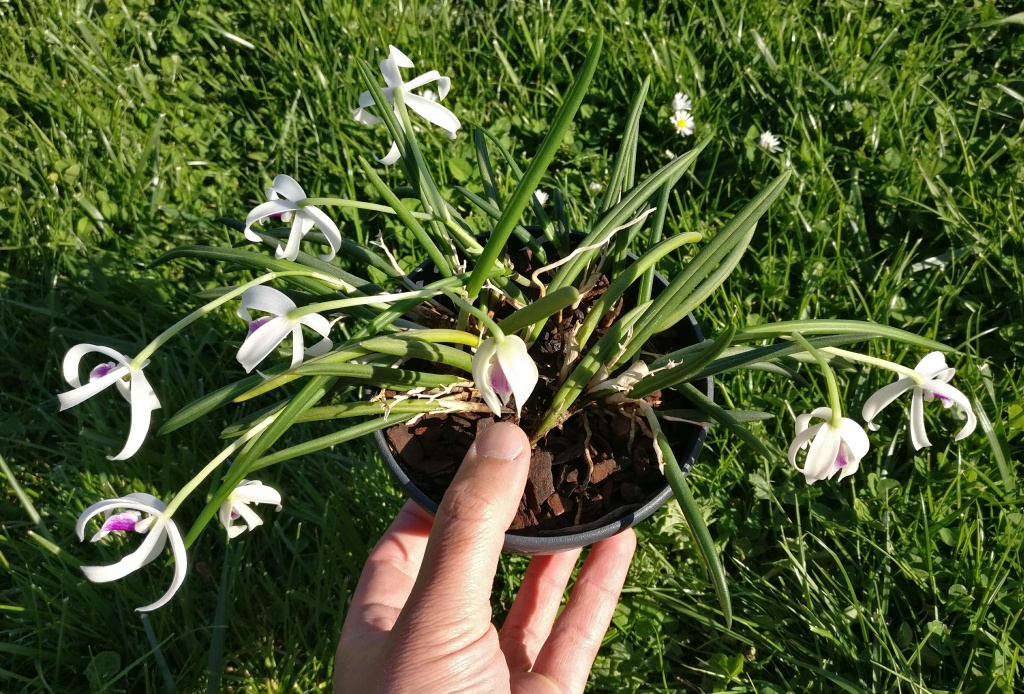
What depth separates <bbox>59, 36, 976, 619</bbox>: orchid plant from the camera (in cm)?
91

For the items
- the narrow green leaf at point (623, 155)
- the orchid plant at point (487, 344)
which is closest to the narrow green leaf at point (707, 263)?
the orchid plant at point (487, 344)

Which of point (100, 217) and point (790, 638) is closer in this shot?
point (790, 638)

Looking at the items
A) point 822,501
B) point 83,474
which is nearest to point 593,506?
point 822,501

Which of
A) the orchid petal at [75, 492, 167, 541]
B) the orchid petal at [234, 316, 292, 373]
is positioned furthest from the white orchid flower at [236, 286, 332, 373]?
the orchid petal at [75, 492, 167, 541]

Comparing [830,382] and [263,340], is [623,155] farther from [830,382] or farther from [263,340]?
[263,340]

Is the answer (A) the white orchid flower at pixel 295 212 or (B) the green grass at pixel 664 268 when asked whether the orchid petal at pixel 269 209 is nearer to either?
(A) the white orchid flower at pixel 295 212

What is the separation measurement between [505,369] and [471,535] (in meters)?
0.27

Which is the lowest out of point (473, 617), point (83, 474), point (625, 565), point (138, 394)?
point (83, 474)

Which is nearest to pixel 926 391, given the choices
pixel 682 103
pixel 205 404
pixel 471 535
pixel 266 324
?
pixel 471 535

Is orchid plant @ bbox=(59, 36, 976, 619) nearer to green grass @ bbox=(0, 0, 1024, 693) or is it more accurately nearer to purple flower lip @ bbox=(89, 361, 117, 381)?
purple flower lip @ bbox=(89, 361, 117, 381)

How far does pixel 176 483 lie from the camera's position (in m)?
1.73

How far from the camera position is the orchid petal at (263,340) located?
865 mm

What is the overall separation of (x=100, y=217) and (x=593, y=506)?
5.56 ft

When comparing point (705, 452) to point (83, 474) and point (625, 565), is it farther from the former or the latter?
point (83, 474)
